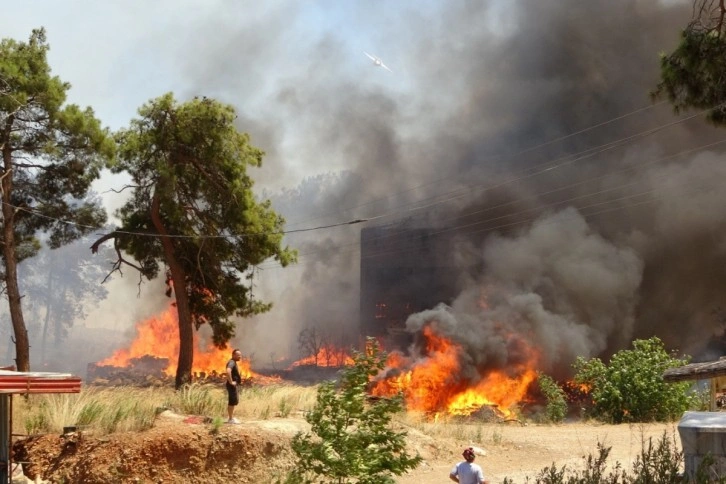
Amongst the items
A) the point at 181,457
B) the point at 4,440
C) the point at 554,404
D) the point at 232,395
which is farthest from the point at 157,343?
the point at 4,440

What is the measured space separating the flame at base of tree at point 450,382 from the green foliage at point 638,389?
5.34 m

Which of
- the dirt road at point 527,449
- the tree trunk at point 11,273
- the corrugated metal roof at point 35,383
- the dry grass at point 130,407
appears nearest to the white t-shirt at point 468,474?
the dirt road at point 527,449

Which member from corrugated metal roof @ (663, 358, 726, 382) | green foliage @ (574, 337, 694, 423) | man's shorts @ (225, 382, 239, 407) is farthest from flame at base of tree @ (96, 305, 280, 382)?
corrugated metal roof @ (663, 358, 726, 382)

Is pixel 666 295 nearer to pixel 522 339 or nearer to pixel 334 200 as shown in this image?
pixel 522 339

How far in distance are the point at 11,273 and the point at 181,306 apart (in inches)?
198

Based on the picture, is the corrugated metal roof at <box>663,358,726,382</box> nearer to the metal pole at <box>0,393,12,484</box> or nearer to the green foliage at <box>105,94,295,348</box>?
the metal pole at <box>0,393,12,484</box>

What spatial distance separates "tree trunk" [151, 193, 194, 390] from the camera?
24531 mm

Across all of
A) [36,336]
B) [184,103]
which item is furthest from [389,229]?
[36,336]

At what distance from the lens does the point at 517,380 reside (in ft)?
107

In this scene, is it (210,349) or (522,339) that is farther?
(210,349)

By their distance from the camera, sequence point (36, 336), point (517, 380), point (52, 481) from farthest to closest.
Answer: point (36, 336) < point (517, 380) < point (52, 481)

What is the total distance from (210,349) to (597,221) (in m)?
20.8

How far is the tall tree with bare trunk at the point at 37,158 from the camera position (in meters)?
22.5

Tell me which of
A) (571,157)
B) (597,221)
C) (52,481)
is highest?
(571,157)
